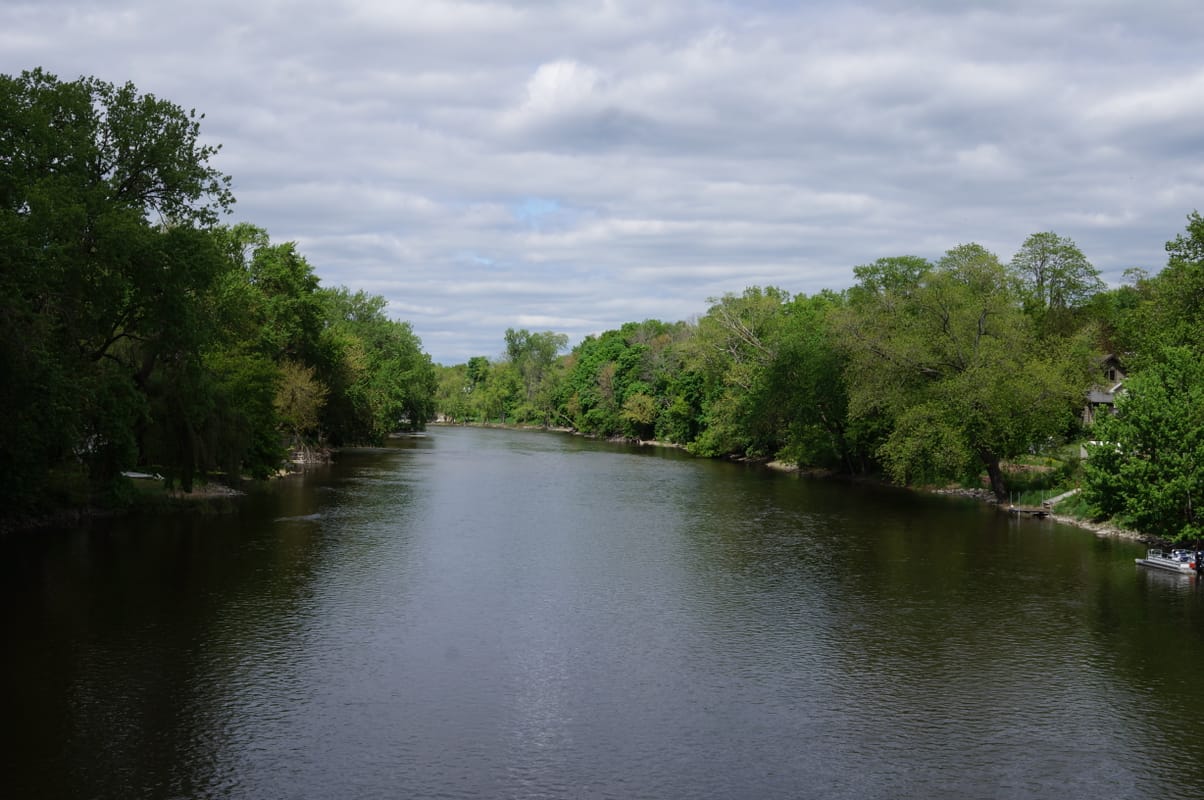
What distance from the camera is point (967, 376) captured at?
55.3 meters

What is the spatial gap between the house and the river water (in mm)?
27381

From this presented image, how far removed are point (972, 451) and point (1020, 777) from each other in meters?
40.8

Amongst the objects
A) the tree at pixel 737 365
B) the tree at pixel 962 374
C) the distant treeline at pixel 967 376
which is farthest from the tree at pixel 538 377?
the tree at pixel 962 374

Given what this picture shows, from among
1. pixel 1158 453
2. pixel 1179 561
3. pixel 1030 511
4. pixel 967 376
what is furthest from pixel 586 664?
pixel 967 376

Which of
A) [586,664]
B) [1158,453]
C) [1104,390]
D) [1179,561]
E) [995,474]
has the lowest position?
[586,664]

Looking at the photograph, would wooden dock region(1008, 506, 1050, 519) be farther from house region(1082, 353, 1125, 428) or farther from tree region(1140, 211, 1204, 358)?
house region(1082, 353, 1125, 428)

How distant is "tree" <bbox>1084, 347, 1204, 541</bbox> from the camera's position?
38.2 metres

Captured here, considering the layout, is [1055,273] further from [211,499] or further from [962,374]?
[211,499]

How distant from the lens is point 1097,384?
66.2 metres

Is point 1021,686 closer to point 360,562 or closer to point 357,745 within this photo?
point 357,745

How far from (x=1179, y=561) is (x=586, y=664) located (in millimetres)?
26104

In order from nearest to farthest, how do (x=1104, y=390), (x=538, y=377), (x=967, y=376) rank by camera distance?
(x=967, y=376), (x=1104, y=390), (x=538, y=377)

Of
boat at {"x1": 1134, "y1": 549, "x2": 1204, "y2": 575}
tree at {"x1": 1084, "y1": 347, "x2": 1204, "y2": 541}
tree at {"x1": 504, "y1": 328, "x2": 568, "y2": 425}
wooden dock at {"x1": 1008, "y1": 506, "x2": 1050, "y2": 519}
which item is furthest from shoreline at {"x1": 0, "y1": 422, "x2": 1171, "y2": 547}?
tree at {"x1": 504, "y1": 328, "x2": 568, "y2": 425}

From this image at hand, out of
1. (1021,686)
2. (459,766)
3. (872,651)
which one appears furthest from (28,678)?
(1021,686)
